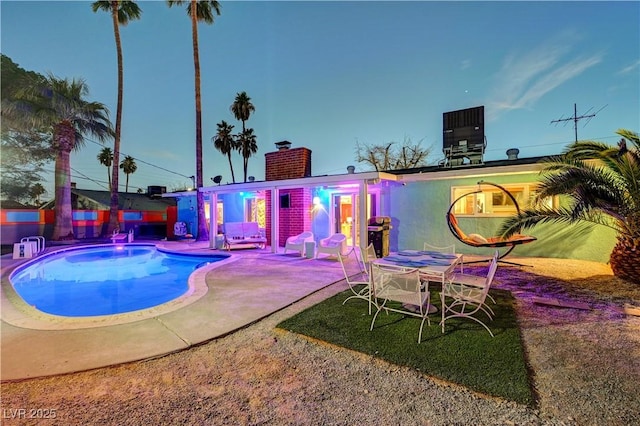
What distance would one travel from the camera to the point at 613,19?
33.4 ft

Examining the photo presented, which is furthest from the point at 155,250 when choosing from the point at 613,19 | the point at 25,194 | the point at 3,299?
the point at 613,19

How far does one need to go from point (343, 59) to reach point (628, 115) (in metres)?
15.0

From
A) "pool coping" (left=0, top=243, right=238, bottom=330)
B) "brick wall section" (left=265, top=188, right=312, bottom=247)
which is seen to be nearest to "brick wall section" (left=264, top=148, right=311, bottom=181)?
"brick wall section" (left=265, top=188, right=312, bottom=247)

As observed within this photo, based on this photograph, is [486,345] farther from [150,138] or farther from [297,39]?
[150,138]

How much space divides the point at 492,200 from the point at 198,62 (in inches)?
631

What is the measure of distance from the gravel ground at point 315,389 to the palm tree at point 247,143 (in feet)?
77.6

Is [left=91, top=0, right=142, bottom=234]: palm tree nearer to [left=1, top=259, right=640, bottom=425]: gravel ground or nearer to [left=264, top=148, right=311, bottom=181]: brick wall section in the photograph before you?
[left=264, top=148, right=311, bottom=181]: brick wall section

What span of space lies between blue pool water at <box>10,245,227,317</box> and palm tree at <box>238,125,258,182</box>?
14.5m

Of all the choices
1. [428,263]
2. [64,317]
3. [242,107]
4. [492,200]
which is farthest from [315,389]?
Answer: [242,107]

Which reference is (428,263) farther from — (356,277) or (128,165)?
(128,165)

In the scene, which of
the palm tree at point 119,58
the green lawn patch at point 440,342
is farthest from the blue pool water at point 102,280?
the palm tree at point 119,58

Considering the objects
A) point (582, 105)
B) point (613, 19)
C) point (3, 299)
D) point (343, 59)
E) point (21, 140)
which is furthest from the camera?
point (21, 140)

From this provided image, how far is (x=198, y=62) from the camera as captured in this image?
52.2 ft

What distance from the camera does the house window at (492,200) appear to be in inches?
351
